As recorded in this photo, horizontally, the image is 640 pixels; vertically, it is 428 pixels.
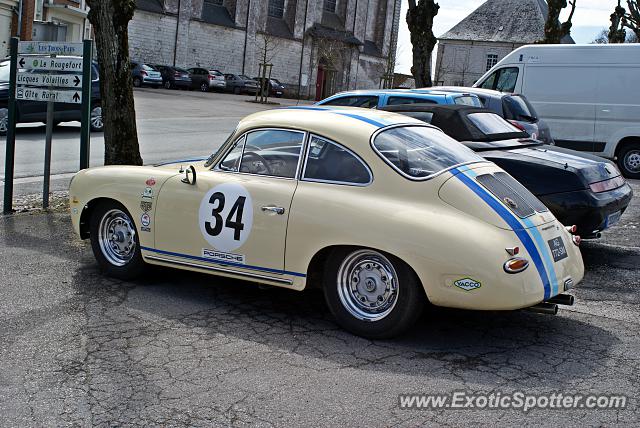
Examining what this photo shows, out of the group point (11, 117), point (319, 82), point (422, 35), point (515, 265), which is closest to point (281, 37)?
point (319, 82)

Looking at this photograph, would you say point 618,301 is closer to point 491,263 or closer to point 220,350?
point 491,263

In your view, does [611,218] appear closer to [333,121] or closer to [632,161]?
[333,121]

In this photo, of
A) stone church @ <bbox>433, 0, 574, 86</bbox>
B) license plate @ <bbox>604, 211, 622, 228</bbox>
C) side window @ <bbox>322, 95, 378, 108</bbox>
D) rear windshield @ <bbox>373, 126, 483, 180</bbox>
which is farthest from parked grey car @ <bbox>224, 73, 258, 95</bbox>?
rear windshield @ <bbox>373, 126, 483, 180</bbox>

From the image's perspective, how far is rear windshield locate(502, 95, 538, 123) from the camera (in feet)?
40.8

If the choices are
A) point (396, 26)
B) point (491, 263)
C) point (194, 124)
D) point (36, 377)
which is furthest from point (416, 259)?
point (396, 26)

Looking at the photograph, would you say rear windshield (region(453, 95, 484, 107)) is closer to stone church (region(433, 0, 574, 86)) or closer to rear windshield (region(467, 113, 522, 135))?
rear windshield (region(467, 113, 522, 135))

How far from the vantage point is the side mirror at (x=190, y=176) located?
20.3ft

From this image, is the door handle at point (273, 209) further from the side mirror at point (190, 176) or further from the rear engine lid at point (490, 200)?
the rear engine lid at point (490, 200)

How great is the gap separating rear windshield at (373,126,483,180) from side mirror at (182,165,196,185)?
1.41 metres

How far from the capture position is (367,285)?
17.8 feet

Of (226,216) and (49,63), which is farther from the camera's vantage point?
(49,63)

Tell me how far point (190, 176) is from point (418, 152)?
67.6 inches

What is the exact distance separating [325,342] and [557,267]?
1.61 metres

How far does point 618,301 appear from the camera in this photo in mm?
6727
